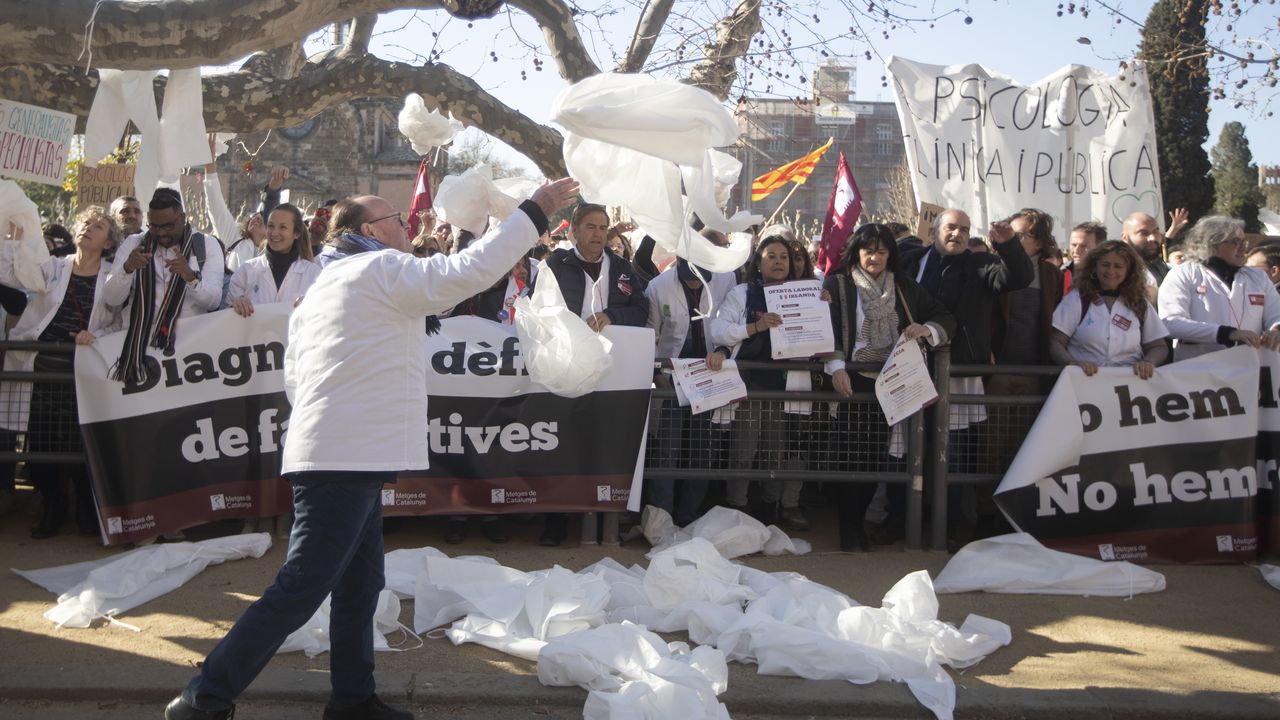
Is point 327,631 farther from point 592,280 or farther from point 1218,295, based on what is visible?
point 1218,295

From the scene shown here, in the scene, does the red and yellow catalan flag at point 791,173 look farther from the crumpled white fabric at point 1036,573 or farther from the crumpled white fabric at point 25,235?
the crumpled white fabric at point 25,235

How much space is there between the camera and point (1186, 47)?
9820 millimetres

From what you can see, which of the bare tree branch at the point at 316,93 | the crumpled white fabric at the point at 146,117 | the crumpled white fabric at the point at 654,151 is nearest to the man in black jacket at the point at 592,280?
the bare tree branch at the point at 316,93

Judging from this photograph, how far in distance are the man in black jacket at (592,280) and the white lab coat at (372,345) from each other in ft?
9.47

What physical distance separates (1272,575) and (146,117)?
6.96m

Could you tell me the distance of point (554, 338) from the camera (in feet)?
19.9

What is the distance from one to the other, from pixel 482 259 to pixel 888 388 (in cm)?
361

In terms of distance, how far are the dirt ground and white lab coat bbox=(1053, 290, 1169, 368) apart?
4.18ft

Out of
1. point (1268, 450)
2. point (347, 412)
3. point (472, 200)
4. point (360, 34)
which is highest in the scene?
point (360, 34)

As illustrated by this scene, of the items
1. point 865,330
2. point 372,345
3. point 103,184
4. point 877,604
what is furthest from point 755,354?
point 103,184

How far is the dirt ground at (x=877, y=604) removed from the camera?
4.57m

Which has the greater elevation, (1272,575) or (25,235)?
(25,235)

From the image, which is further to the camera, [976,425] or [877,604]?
[976,425]

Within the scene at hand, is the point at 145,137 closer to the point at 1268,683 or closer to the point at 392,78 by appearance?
the point at 392,78
